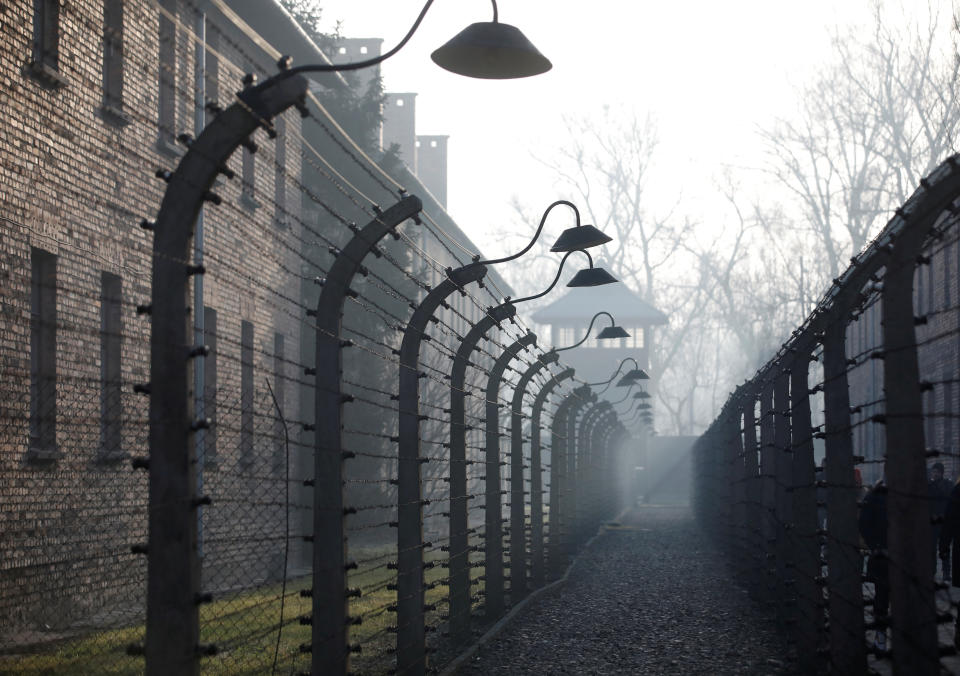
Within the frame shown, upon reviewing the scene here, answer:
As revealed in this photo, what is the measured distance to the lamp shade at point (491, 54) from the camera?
609 centimetres

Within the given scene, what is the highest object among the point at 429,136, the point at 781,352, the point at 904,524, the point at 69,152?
the point at 429,136

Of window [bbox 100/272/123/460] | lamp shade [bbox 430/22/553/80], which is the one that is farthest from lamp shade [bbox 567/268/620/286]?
lamp shade [bbox 430/22/553/80]

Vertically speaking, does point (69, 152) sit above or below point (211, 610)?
above

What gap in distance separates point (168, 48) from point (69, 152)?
2693mm

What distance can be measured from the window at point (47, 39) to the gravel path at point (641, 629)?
20.1 feet

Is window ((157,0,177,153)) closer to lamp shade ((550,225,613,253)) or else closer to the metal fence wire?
lamp shade ((550,225,613,253))

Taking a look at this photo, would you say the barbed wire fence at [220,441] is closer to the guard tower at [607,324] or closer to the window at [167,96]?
A: the window at [167,96]

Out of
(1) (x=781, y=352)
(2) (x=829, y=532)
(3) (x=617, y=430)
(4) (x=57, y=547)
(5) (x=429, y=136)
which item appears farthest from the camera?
(5) (x=429, y=136)

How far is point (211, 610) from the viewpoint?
1159cm

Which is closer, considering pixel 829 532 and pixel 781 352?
pixel 829 532

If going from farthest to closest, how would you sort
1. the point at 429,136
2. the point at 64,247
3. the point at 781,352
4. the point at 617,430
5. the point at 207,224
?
1. the point at 429,136
2. the point at 617,430
3. the point at 207,224
4. the point at 64,247
5. the point at 781,352

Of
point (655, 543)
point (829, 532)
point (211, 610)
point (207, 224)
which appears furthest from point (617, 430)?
point (829, 532)

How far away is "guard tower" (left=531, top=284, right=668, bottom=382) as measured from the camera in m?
58.6

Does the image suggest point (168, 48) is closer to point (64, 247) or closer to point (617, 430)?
point (64, 247)
